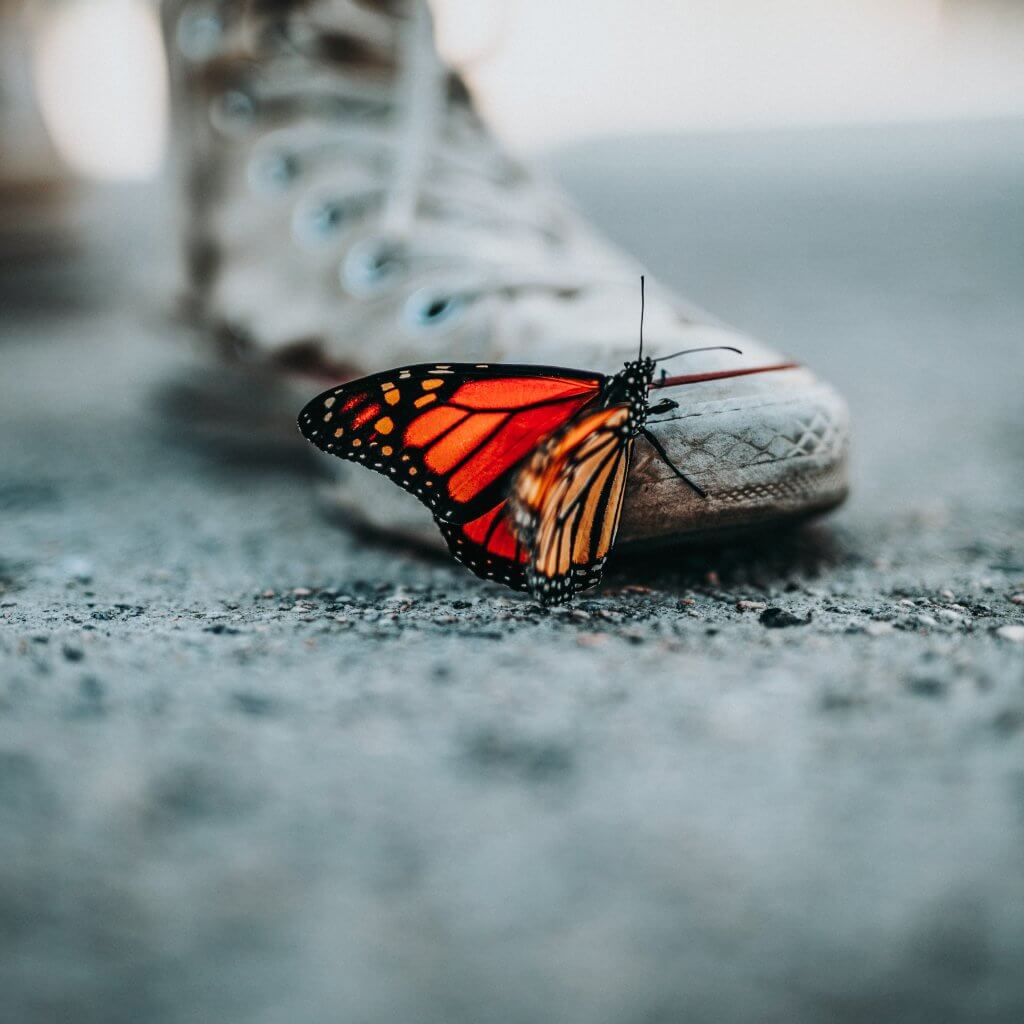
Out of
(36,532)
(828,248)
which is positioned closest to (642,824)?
(36,532)

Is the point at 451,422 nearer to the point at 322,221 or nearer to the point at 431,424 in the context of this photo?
the point at 431,424

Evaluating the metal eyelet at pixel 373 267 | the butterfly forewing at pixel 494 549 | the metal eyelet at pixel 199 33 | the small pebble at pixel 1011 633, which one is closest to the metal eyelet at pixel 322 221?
the metal eyelet at pixel 373 267

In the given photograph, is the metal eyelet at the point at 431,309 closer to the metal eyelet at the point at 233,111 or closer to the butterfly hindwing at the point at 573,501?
the butterfly hindwing at the point at 573,501

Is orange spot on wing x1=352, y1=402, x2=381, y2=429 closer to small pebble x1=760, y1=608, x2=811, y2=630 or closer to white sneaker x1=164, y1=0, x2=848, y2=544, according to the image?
white sneaker x1=164, y1=0, x2=848, y2=544

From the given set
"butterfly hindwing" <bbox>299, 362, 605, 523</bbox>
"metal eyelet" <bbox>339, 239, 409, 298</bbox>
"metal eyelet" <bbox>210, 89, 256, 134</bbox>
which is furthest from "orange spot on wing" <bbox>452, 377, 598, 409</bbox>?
"metal eyelet" <bbox>210, 89, 256, 134</bbox>

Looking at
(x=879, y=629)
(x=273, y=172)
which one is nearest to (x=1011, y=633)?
(x=879, y=629)

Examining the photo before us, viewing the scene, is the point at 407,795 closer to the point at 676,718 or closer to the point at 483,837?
the point at 483,837
